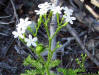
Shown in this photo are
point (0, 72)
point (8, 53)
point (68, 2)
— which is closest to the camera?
point (0, 72)

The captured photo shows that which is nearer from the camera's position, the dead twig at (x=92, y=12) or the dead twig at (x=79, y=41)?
the dead twig at (x=79, y=41)

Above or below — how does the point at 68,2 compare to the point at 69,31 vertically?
above

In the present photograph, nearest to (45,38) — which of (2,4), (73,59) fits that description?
(73,59)

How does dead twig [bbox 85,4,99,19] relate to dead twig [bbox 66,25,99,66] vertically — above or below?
above

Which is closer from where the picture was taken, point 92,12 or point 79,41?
point 79,41

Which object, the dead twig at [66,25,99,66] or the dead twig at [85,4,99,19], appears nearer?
the dead twig at [66,25,99,66]

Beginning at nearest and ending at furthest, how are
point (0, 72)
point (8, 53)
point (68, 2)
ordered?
1. point (0, 72)
2. point (8, 53)
3. point (68, 2)

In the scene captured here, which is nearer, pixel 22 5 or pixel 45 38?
pixel 45 38

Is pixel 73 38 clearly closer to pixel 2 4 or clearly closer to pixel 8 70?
pixel 8 70

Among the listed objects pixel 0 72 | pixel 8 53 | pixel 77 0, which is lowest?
Answer: pixel 0 72

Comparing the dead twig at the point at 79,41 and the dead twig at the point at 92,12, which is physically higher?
the dead twig at the point at 92,12

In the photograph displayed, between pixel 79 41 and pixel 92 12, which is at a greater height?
pixel 92 12
